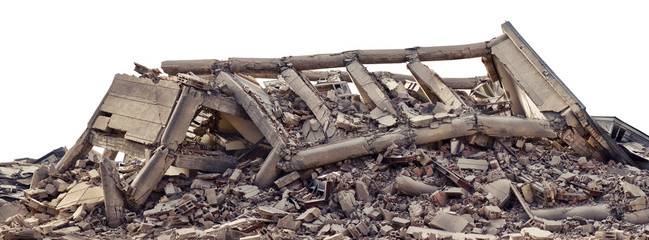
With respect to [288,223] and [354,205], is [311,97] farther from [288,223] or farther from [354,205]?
[288,223]

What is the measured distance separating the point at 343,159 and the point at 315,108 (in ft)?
4.43

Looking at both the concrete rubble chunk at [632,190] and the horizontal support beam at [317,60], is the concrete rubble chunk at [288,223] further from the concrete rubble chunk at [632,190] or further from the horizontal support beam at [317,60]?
the concrete rubble chunk at [632,190]

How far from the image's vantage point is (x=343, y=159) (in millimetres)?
13562

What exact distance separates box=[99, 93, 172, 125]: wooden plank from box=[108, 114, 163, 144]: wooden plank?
82mm

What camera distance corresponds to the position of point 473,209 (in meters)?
11.9

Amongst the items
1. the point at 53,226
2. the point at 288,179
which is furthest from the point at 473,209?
the point at 53,226

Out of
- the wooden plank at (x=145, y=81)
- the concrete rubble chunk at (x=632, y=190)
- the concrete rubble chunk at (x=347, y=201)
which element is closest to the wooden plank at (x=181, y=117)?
the wooden plank at (x=145, y=81)

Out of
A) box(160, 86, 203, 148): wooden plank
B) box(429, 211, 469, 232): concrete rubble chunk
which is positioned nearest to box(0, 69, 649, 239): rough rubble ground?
box(429, 211, 469, 232): concrete rubble chunk

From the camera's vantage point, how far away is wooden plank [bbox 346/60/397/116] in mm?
14435

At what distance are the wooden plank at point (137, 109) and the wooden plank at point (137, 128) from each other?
0.27 ft

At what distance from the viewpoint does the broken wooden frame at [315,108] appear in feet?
44.4

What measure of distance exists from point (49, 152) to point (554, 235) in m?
12.3

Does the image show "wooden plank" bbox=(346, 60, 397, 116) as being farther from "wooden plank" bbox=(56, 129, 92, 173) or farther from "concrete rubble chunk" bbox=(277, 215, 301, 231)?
"wooden plank" bbox=(56, 129, 92, 173)

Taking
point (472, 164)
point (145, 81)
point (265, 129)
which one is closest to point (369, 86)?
point (265, 129)
